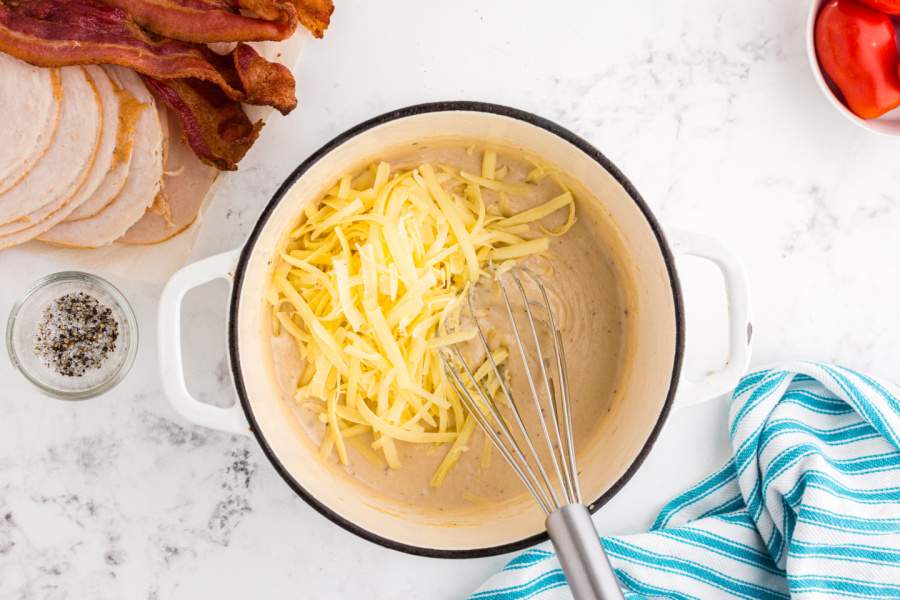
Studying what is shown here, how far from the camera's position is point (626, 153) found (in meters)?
1.40

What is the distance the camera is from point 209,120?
128cm

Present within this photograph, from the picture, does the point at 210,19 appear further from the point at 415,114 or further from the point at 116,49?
the point at 415,114

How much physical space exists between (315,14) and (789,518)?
3.47 feet

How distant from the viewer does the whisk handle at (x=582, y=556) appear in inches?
36.5

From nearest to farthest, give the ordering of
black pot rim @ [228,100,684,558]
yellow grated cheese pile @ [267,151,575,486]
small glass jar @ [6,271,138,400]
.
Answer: black pot rim @ [228,100,684,558] < yellow grated cheese pile @ [267,151,575,486] < small glass jar @ [6,271,138,400]

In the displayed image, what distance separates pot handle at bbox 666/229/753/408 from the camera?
3.76 ft

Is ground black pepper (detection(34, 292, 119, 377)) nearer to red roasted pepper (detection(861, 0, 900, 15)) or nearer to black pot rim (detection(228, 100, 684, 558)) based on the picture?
black pot rim (detection(228, 100, 684, 558))

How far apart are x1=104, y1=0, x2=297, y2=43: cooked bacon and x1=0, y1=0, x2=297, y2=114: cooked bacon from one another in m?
0.02

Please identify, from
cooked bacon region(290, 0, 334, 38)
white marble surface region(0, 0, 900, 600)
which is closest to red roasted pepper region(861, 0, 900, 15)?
white marble surface region(0, 0, 900, 600)

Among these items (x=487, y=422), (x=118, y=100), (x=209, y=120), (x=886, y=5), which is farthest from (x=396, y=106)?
(x=886, y=5)

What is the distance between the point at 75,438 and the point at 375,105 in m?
0.72

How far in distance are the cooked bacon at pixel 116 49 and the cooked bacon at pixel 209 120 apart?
0.03 metres

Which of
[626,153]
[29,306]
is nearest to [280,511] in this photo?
[29,306]

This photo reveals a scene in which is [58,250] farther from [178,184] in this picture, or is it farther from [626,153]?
[626,153]
